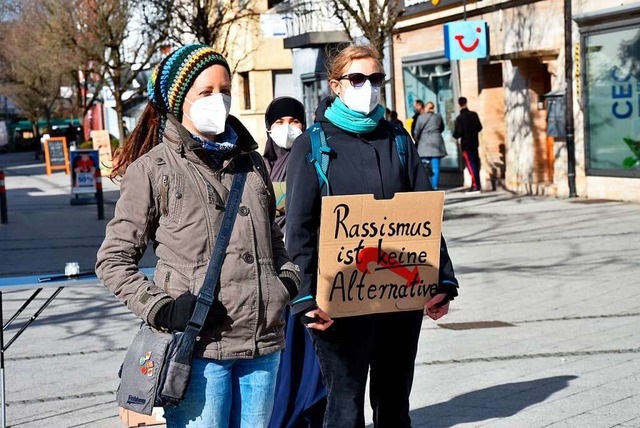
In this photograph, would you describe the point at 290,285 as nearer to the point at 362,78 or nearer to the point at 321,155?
the point at 321,155

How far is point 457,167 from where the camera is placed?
2494cm

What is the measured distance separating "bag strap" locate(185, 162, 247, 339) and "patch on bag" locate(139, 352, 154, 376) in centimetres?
15

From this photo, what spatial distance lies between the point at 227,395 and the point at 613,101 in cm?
1661

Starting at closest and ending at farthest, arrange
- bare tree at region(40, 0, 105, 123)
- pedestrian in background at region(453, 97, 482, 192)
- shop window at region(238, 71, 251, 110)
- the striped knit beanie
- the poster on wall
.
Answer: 1. the striped knit beanie
2. pedestrian in background at region(453, 97, 482, 192)
3. the poster on wall
4. bare tree at region(40, 0, 105, 123)
5. shop window at region(238, 71, 251, 110)

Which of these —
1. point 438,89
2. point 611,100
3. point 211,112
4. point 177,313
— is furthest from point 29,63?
point 177,313

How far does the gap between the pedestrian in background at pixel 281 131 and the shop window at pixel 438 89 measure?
17.9 metres

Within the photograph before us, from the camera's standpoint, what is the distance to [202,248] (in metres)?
3.44

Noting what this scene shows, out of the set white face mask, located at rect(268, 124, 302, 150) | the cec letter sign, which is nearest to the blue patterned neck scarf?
white face mask, located at rect(268, 124, 302, 150)

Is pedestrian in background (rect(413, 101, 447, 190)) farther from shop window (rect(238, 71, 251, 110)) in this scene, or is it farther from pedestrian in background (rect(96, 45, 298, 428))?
pedestrian in background (rect(96, 45, 298, 428))

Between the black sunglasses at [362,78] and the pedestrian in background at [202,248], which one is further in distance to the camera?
the black sunglasses at [362,78]

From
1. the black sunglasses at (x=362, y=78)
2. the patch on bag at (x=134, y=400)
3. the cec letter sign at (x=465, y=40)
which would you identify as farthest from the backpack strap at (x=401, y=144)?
the cec letter sign at (x=465, y=40)

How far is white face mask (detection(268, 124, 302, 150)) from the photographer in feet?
20.5

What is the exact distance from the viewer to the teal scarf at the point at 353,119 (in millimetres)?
4484

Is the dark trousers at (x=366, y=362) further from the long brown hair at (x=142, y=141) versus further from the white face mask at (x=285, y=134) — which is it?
the white face mask at (x=285, y=134)
